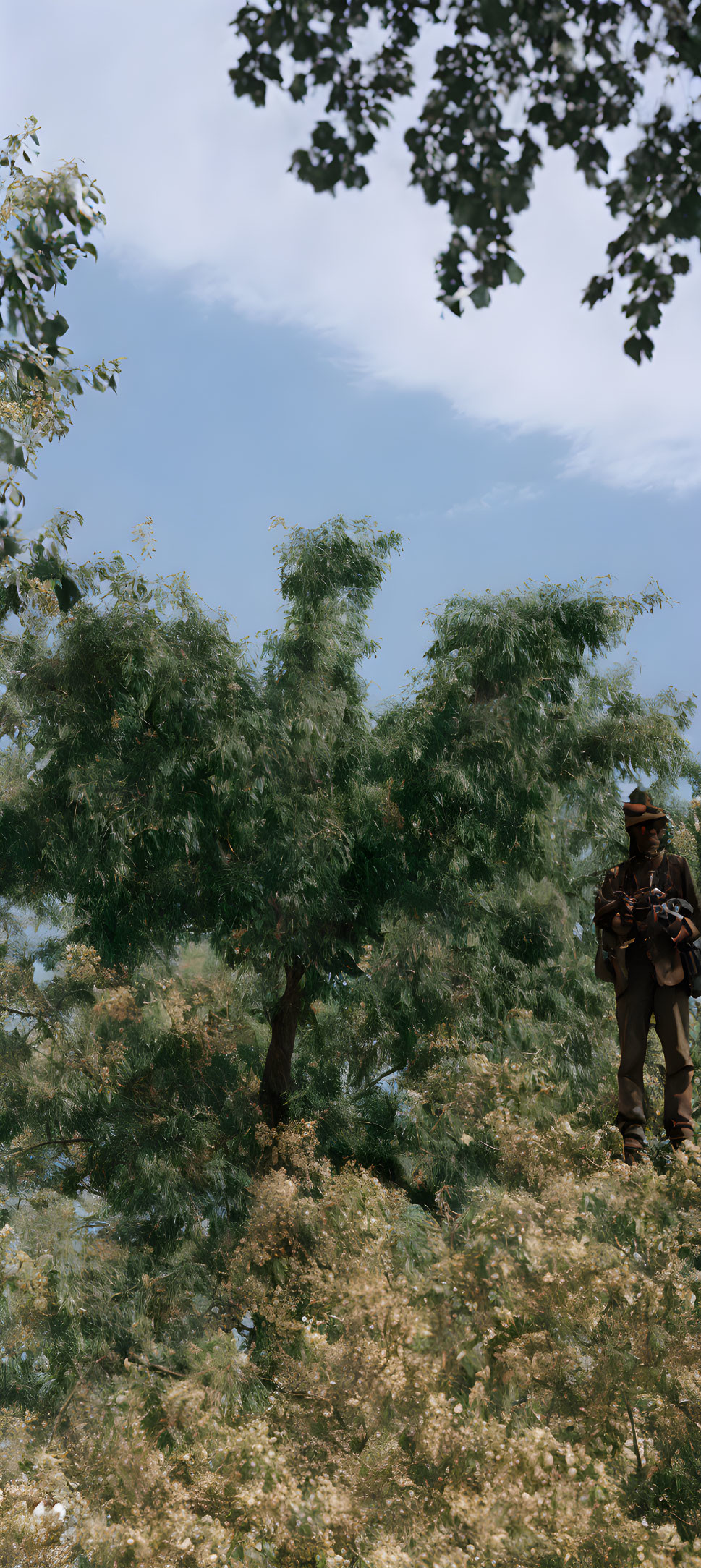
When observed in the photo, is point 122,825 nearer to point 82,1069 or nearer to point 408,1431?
point 82,1069

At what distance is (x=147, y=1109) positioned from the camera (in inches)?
441

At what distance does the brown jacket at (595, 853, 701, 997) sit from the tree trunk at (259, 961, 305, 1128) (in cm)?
548

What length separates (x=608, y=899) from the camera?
6.36 metres

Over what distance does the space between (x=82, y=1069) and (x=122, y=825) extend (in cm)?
355

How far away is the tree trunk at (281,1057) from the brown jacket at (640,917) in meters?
5.48

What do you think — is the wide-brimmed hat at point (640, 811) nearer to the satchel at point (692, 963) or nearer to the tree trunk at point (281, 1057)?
the satchel at point (692, 963)

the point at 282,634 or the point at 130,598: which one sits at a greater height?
the point at 282,634

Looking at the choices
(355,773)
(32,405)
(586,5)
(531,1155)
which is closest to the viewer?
(586,5)

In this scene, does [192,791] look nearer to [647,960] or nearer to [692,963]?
[647,960]

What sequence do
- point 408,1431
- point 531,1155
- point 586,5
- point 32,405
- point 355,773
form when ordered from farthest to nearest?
point 355,773 → point 32,405 → point 531,1155 → point 408,1431 → point 586,5

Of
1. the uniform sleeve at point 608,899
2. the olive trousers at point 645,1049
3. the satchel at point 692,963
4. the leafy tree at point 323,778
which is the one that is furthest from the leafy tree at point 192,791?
the satchel at point 692,963

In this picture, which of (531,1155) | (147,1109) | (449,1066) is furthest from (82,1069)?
(531,1155)

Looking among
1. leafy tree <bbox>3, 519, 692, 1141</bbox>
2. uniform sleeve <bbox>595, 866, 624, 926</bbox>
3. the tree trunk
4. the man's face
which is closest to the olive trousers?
uniform sleeve <bbox>595, 866, 624, 926</bbox>

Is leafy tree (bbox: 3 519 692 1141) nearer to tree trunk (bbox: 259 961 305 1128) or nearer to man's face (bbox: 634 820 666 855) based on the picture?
tree trunk (bbox: 259 961 305 1128)
